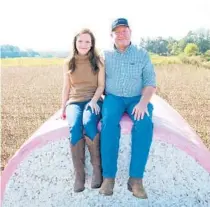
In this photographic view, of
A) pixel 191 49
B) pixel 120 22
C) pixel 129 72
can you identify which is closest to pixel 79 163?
pixel 129 72

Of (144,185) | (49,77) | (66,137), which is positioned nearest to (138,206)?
(144,185)

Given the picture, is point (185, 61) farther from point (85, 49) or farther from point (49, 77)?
point (85, 49)

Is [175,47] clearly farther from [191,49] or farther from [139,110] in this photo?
[139,110]

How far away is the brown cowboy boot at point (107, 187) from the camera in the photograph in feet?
11.5

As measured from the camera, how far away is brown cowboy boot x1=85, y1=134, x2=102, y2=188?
353 cm

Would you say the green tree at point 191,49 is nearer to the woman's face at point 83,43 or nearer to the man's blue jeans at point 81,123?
the woman's face at point 83,43

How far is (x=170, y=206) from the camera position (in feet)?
12.2

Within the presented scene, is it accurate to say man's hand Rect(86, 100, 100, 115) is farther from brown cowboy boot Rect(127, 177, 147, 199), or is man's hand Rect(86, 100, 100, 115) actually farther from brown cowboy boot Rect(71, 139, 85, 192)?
brown cowboy boot Rect(127, 177, 147, 199)

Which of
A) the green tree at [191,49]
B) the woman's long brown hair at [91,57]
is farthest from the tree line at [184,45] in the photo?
the woman's long brown hair at [91,57]

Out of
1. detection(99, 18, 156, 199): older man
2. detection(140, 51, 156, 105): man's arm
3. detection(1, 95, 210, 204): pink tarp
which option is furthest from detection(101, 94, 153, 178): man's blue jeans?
detection(140, 51, 156, 105): man's arm

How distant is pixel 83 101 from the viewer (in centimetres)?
381

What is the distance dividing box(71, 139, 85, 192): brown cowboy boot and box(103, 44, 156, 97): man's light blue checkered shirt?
0.47 m

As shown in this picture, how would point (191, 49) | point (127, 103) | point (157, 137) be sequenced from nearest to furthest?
point (157, 137) < point (127, 103) < point (191, 49)

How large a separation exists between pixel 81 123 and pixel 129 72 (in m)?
0.50
